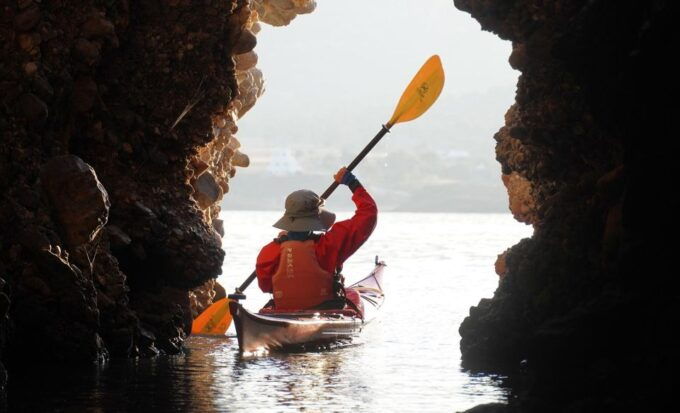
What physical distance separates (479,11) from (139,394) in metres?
4.12

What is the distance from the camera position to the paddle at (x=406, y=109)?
47.9 feet

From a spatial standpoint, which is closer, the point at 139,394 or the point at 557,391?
the point at 557,391

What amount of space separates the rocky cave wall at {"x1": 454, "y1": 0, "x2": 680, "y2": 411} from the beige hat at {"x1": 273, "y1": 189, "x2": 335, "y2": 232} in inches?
77.7

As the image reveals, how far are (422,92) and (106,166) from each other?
4.36 metres

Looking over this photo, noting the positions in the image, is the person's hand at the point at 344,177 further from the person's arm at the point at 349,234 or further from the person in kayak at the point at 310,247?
the person's arm at the point at 349,234

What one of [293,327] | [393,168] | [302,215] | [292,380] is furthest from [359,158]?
[393,168]

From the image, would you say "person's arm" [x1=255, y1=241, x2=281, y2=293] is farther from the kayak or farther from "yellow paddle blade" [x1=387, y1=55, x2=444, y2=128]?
"yellow paddle blade" [x1=387, y1=55, x2=444, y2=128]

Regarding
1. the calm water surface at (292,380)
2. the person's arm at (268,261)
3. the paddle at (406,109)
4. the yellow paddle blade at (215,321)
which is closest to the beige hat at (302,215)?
the person's arm at (268,261)

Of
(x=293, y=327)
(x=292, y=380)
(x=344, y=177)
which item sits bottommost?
(x=292, y=380)

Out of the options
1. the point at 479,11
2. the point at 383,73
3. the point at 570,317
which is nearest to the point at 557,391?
the point at 570,317

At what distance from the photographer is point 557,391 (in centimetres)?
820

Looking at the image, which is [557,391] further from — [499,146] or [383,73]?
[383,73]

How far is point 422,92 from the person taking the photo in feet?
48.8

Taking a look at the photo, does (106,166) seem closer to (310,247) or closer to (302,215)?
(302,215)
